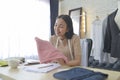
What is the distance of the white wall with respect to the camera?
2891 millimetres

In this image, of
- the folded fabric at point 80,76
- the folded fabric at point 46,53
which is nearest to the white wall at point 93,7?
Result: the folded fabric at point 46,53

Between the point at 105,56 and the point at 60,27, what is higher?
the point at 60,27

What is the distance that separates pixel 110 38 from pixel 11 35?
4.91ft

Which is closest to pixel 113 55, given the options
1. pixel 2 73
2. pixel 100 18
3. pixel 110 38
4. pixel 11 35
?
pixel 110 38

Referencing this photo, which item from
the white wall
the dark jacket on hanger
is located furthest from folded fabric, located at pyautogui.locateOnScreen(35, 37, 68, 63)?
the white wall

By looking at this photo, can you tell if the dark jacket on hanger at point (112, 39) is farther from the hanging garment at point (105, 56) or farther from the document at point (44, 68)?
the document at point (44, 68)

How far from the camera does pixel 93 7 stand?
3.09 metres

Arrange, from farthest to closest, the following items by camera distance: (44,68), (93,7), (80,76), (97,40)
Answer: (93,7)
(97,40)
(44,68)
(80,76)

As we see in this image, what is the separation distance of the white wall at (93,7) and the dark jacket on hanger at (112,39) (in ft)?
1.21

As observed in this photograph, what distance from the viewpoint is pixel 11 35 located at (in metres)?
2.69

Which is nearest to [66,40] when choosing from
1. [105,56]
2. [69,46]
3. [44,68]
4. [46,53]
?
[69,46]

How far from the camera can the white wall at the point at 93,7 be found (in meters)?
2.89

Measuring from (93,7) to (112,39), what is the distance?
2.65 feet

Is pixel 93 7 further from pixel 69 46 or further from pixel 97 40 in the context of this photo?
pixel 69 46
